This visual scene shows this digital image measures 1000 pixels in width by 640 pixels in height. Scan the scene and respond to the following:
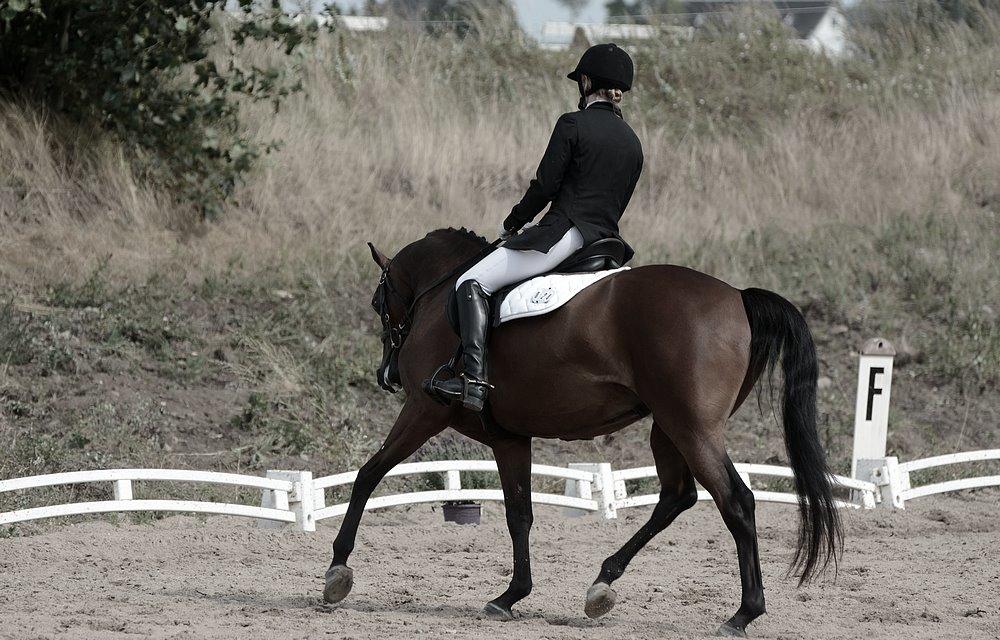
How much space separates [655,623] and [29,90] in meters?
11.3

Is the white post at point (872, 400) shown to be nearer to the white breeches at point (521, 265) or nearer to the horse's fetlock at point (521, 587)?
the white breeches at point (521, 265)

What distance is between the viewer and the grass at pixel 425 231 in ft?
35.8

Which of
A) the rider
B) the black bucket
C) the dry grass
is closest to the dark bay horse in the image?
the rider

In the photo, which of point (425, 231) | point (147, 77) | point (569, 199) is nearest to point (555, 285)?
point (569, 199)

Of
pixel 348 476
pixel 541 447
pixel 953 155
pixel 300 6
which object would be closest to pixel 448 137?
pixel 300 6

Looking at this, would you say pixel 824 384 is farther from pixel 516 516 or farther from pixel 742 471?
pixel 516 516

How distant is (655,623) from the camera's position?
602 centimetres

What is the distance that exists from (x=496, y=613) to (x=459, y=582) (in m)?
0.98

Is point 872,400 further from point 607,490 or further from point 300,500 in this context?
point 300,500

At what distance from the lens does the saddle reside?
6016 mm

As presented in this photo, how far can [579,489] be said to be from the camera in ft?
32.2

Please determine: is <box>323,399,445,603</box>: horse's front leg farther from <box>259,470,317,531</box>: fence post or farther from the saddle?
<box>259,470,317,531</box>: fence post

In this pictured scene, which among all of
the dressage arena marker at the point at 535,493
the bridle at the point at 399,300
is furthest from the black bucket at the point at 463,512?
the bridle at the point at 399,300

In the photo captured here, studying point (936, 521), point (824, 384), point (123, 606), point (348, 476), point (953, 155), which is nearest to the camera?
point (123, 606)
